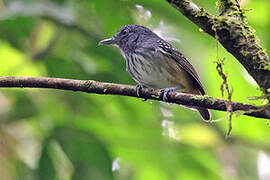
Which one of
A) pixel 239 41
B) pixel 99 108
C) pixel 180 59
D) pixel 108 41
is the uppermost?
pixel 239 41

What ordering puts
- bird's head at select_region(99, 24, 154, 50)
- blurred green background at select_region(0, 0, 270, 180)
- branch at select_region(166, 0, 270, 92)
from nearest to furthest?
branch at select_region(166, 0, 270, 92) → blurred green background at select_region(0, 0, 270, 180) → bird's head at select_region(99, 24, 154, 50)

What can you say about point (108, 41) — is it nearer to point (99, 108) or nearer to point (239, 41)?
point (99, 108)

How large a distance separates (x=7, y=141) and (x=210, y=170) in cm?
186

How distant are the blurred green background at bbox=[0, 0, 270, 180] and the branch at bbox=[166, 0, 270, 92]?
58.5 inches

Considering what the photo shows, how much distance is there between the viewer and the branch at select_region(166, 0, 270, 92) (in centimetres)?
216

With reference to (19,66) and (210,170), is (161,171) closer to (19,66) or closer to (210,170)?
(210,170)

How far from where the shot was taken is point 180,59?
4238 millimetres

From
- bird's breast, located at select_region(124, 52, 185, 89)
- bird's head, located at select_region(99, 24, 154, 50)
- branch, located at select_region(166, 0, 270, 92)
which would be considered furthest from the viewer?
bird's head, located at select_region(99, 24, 154, 50)

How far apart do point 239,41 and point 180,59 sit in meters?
2.05

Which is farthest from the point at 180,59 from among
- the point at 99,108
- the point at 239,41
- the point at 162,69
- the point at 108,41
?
the point at 239,41

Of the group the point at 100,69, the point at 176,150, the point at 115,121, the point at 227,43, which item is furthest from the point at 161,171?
the point at 227,43

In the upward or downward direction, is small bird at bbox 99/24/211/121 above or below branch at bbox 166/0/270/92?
below

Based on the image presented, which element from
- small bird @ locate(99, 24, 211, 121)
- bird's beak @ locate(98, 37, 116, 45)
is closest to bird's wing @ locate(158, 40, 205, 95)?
small bird @ locate(99, 24, 211, 121)

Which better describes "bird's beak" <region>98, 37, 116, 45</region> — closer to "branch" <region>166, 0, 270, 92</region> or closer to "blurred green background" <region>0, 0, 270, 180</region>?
"blurred green background" <region>0, 0, 270, 180</region>
